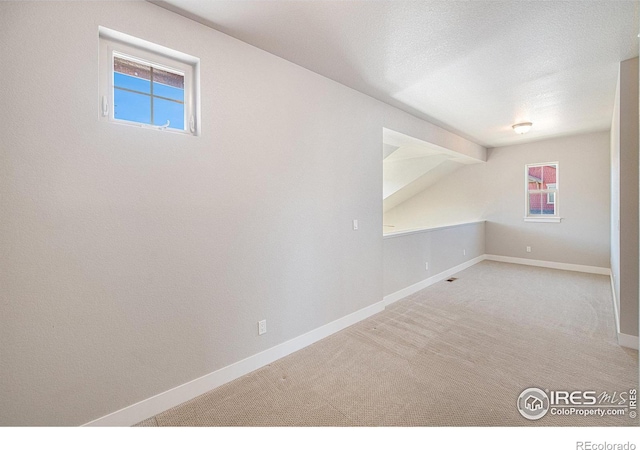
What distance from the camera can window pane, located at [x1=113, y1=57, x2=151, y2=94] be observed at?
5.65ft

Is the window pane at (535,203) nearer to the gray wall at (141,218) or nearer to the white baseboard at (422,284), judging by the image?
the white baseboard at (422,284)

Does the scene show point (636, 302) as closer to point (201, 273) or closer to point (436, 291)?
point (436, 291)

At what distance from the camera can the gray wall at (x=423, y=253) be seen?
3.75m

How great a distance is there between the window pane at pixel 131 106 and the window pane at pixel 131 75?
46 mm

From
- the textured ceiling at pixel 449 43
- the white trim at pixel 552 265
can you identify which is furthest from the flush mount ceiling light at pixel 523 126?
the white trim at pixel 552 265

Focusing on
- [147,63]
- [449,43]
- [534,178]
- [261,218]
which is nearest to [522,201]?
[534,178]

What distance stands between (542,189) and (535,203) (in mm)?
305

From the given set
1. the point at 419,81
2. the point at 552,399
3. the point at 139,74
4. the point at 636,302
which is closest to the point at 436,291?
the point at 636,302

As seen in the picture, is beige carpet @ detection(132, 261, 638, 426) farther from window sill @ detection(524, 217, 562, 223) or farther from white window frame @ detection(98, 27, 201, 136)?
window sill @ detection(524, 217, 562, 223)

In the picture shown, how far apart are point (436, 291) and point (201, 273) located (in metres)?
3.42

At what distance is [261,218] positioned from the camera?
7.51 feet

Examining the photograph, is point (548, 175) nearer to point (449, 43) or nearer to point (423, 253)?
point (423, 253)

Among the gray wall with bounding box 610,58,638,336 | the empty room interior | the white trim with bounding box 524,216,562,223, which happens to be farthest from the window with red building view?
the gray wall with bounding box 610,58,638,336

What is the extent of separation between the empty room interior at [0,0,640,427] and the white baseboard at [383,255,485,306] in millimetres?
271
